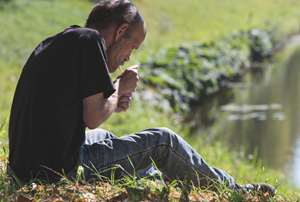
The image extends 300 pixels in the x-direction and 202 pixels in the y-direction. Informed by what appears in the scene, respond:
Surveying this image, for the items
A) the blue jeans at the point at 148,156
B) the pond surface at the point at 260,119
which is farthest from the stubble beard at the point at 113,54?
the pond surface at the point at 260,119

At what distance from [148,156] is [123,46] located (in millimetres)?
712

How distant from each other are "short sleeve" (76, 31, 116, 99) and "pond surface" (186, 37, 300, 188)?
365 cm

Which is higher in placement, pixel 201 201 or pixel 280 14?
pixel 280 14

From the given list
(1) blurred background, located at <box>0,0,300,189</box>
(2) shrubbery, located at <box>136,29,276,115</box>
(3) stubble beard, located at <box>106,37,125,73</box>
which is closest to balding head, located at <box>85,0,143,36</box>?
(3) stubble beard, located at <box>106,37,125,73</box>

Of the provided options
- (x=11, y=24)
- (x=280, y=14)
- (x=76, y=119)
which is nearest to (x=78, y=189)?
(x=76, y=119)

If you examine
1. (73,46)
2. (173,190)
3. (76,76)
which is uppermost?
(73,46)

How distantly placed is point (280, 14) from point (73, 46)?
27.1m

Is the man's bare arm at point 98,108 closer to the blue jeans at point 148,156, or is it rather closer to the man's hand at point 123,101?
the man's hand at point 123,101

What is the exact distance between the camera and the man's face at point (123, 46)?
2.15m

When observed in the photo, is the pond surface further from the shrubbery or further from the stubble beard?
the stubble beard

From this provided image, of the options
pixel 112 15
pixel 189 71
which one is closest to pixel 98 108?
pixel 112 15

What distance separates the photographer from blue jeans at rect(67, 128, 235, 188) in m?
2.12

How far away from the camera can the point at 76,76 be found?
1832 mm

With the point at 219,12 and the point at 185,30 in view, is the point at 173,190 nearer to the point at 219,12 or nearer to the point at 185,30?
the point at 185,30
